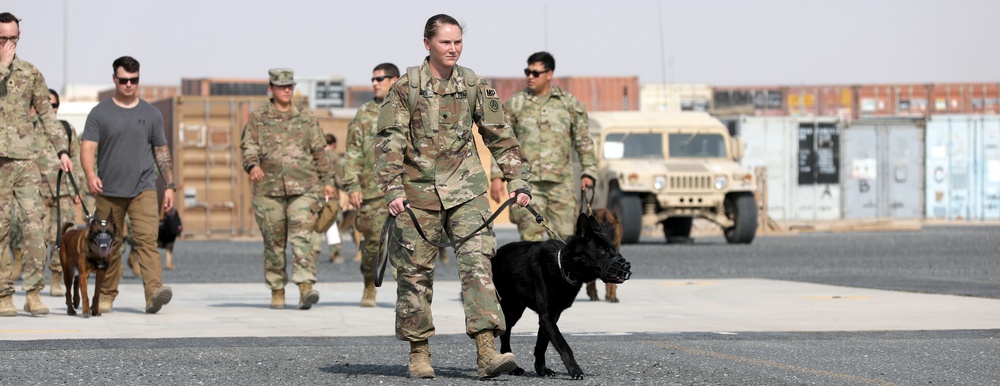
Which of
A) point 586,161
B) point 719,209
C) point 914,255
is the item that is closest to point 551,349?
point 586,161

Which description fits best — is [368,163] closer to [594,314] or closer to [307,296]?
[307,296]

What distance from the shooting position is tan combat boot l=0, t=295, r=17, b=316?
11602mm

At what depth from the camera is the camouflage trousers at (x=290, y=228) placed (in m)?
12.4

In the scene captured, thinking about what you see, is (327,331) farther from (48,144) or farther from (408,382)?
(48,144)

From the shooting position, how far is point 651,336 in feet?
33.2

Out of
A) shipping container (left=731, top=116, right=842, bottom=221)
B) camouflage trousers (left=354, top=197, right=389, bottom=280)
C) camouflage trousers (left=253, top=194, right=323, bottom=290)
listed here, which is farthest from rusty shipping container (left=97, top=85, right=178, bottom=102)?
camouflage trousers (left=354, top=197, right=389, bottom=280)

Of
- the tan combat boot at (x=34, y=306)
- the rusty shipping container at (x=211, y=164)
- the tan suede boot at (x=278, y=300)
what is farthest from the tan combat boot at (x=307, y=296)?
the rusty shipping container at (x=211, y=164)

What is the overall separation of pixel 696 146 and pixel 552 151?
52.0ft

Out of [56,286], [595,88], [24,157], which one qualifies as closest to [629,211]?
[56,286]

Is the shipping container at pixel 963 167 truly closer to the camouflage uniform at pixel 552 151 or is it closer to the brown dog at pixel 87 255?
the camouflage uniform at pixel 552 151

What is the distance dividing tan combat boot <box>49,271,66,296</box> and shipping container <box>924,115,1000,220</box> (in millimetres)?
32838

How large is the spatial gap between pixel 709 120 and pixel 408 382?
21786 mm

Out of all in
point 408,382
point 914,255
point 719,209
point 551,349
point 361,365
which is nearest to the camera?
point 408,382

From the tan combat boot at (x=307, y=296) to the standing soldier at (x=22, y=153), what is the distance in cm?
189
